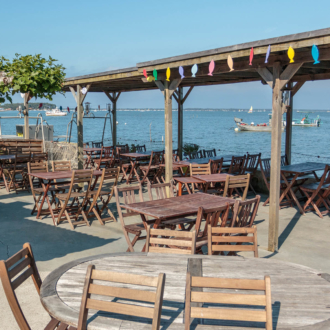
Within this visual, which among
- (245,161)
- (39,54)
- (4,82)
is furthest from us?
(245,161)

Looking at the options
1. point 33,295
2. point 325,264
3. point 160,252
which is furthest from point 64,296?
point 325,264

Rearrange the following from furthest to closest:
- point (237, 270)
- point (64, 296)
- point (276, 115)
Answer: point (276, 115) < point (237, 270) < point (64, 296)

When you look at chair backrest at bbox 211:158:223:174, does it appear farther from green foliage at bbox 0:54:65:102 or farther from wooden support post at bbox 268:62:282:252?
green foliage at bbox 0:54:65:102

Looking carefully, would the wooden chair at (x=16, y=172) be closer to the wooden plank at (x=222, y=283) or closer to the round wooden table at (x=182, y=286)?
the round wooden table at (x=182, y=286)

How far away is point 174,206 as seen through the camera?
4.48 metres

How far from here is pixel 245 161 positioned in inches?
365

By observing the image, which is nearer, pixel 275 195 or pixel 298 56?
pixel 298 56

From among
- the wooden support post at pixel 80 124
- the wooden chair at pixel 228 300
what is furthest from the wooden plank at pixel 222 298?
the wooden support post at pixel 80 124

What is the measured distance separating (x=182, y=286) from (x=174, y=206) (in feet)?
7.08

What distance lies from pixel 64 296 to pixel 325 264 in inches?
134

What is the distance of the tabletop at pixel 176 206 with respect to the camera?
4117 mm

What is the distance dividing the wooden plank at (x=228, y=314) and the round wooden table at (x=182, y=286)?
13cm

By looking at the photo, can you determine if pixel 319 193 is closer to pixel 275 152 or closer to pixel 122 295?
pixel 275 152

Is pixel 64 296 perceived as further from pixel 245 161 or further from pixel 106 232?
pixel 245 161
